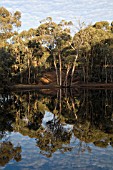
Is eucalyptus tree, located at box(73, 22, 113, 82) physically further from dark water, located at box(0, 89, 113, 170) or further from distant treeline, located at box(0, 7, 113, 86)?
dark water, located at box(0, 89, 113, 170)

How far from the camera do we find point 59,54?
55344 mm

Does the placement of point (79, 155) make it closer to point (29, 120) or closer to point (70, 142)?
point (70, 142)

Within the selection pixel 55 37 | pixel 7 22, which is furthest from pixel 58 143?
pixel 7 22

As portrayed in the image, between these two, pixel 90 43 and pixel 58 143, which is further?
pixel 90 43

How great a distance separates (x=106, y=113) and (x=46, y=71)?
1975 inches

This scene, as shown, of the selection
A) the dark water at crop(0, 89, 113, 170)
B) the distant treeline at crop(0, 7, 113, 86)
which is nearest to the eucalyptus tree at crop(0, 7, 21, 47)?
the distant treeline at crop(0, 7, 113, 86)

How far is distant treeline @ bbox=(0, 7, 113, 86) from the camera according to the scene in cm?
5369

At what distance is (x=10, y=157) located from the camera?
1091 cm

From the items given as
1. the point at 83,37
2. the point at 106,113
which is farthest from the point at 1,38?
the point at 106,113

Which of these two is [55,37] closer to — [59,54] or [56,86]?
[59,54]

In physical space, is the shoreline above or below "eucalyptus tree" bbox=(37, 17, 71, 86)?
below

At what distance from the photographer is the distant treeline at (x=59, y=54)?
5369 cm

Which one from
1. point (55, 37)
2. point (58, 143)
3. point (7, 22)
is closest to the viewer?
point (58, 143)

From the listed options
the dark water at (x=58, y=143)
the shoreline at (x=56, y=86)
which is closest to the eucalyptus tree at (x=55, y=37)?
the shoreline at (x=56, y=86)
